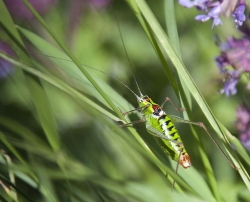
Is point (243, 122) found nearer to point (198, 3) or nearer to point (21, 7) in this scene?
point (198, 3)

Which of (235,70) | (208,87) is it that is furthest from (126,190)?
(208,87)

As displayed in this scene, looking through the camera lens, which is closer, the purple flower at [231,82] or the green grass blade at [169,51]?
the green grass blade at [169,51]

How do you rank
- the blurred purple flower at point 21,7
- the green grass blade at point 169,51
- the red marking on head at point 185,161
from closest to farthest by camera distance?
the green grass blade at point 169,51
the red marking on head at point 185,161
the blurred purple flower at point 21,7

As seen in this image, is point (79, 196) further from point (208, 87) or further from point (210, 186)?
point (208, 87)

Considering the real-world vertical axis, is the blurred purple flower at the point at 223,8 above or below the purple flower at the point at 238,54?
above

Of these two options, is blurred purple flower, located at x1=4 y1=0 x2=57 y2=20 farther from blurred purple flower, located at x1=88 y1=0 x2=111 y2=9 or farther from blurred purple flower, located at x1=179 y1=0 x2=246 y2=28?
blurred purple flower, located at x1=179 y1=0 x2=246 y2=28

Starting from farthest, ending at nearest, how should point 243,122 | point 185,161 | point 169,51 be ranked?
point 243,122
point 185,161
point 169,51

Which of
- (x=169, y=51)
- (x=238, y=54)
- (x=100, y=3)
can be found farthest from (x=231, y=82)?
(x=100, y=3)

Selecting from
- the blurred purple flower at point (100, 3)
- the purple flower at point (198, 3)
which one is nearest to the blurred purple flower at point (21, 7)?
the blurred purple flower at point (100, 3)

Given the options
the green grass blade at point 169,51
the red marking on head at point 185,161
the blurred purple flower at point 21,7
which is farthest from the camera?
the blurred purple flower at point 21,7

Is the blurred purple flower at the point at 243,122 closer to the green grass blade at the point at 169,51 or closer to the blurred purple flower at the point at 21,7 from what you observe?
the green grass blade at the point at 169,51
